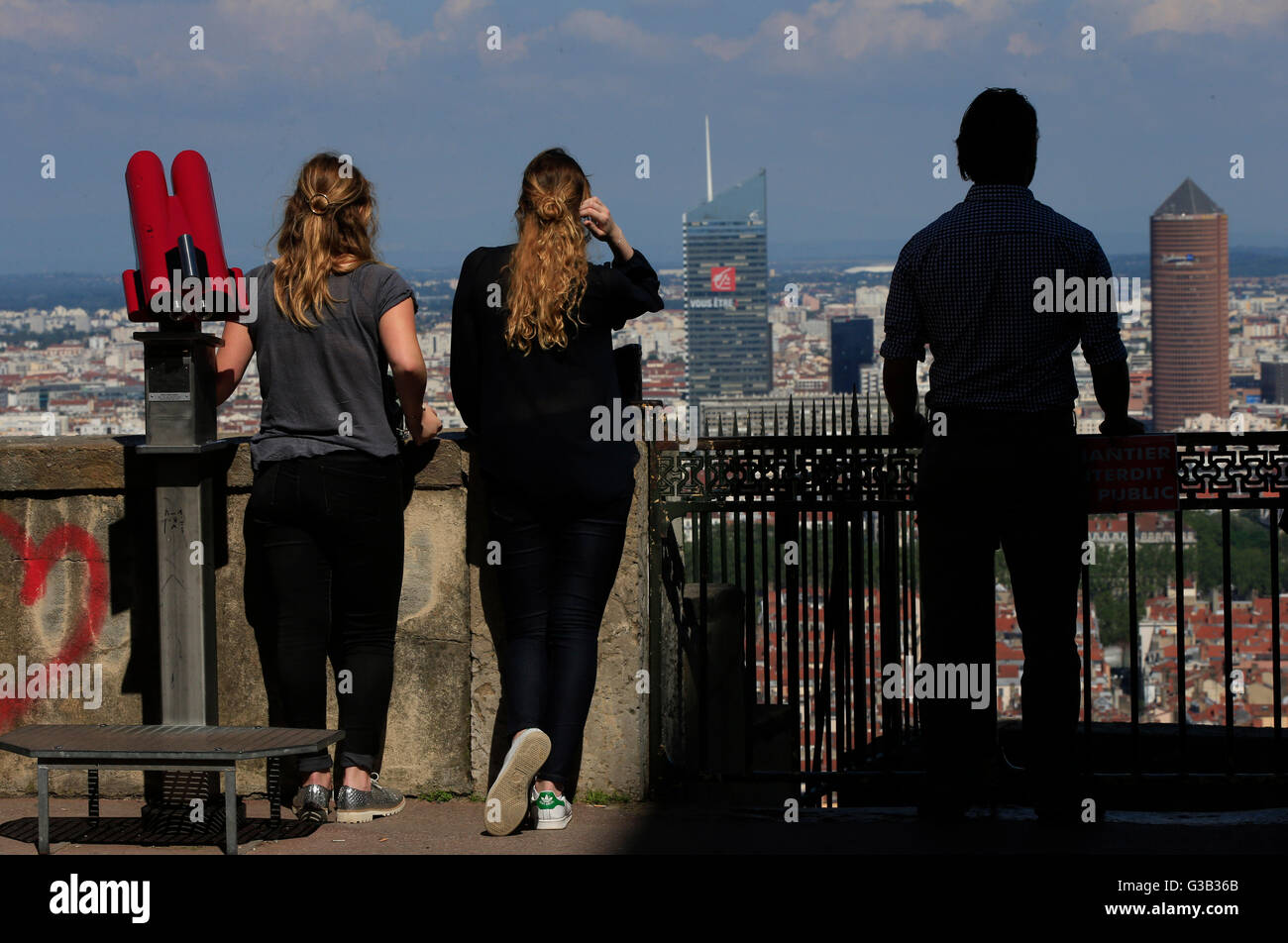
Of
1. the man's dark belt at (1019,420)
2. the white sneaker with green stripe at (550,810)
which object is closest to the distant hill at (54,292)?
the white sneaker with green stripe at (550,810)

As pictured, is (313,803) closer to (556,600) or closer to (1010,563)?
(556,600)

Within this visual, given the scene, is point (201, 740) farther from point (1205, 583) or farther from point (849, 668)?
point (1205, 583)

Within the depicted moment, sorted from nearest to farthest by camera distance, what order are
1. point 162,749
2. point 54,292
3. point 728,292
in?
point 162,749, point 54,292, point 728,292

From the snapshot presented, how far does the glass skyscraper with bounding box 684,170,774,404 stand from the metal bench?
86.9 meters

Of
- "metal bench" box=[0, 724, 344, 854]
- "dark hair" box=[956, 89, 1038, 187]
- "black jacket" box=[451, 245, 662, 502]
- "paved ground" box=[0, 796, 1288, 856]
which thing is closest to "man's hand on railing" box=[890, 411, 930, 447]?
"dark hair" box=[956, 89, 1038, 187]

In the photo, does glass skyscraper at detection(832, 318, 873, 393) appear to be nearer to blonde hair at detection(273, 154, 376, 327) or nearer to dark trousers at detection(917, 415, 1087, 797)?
dark trousers at detection(917, 415, 1087, 797)

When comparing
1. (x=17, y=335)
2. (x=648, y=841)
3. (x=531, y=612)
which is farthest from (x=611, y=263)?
(x=17, y=335)

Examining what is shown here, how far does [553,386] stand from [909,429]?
3.51ft

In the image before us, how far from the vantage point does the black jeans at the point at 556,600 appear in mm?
4102

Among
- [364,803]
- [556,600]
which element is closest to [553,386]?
[556,600]

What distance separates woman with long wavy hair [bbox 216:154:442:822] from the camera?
4062 millimetres

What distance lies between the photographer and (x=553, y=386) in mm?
4039

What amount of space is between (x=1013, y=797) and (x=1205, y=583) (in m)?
59.3
